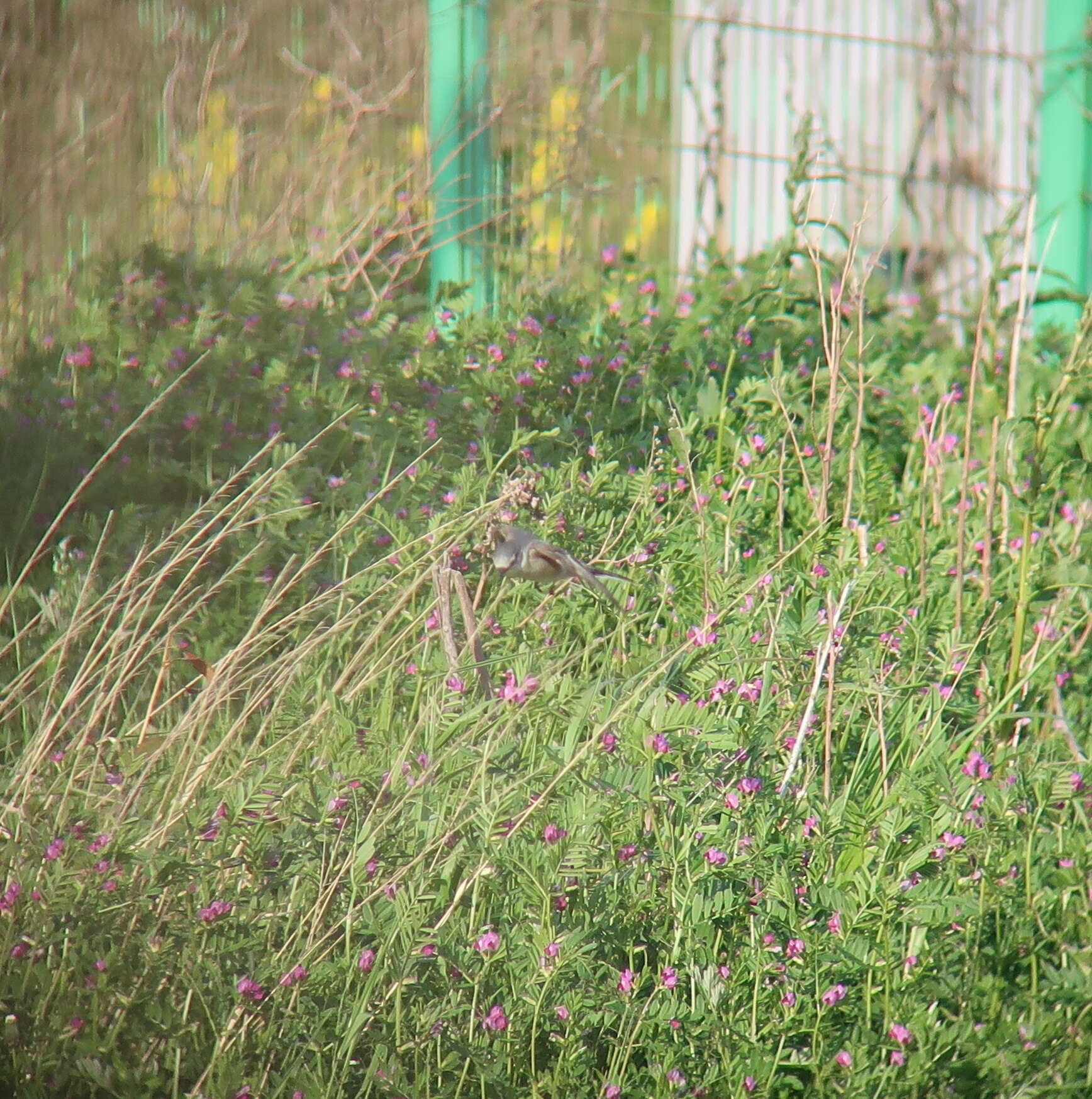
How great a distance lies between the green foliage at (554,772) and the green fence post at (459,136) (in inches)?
56.7

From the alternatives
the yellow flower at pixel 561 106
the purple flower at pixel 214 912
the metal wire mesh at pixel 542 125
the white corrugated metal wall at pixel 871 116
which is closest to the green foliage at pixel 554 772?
the purple flower at pixel 214 912

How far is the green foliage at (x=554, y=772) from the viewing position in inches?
64.4

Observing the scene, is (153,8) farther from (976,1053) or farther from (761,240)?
(976,1053)

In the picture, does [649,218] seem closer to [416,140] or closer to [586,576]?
[416,140]

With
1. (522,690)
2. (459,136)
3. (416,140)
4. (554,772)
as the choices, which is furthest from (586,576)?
(416,140)

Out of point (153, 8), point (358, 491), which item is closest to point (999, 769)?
point (358, 491)

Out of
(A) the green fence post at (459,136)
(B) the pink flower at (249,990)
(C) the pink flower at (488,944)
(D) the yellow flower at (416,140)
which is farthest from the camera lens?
(D) the yellow flower at (416,140)

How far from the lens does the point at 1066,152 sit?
17.3 feet

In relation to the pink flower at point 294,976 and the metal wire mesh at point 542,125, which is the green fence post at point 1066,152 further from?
the pink flower at point 294,976

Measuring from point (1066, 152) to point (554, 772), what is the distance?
445 centimetres

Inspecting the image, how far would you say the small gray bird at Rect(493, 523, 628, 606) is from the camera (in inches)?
81.0

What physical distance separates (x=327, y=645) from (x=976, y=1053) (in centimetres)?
137

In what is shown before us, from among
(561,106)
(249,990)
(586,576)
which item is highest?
(561,106)

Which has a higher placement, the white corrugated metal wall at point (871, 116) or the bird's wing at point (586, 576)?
the white corrugated metal wall at point (871, 116)
